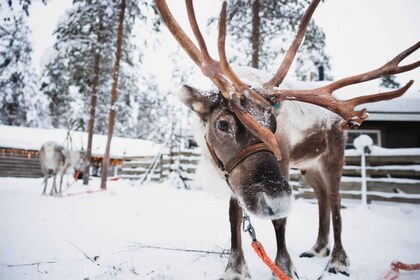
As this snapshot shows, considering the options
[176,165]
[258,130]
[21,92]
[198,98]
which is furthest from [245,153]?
[21,92]

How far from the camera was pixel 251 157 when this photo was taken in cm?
171

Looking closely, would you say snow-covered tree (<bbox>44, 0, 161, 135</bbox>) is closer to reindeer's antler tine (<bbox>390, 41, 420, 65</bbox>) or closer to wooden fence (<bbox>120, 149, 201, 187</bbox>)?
wooden fence (<bbox>120, 149, 201, 187</bbox>)

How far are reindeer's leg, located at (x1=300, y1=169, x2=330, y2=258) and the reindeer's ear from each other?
85.7 inches

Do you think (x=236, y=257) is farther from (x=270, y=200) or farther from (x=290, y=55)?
(x=290, y=55)

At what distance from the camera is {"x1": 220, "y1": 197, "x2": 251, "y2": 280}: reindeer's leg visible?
93.8 inches

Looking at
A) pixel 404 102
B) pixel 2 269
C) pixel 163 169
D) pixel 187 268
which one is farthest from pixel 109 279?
pixel 404 102

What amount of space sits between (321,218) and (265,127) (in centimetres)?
251

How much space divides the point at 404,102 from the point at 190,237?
33.1 feet

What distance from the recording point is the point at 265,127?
1.72 metres

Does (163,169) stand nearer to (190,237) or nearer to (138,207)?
(138,207)

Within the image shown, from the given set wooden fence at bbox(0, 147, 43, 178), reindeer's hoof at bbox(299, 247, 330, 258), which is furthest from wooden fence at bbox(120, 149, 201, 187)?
wooden fence at bbox(0, 147, 43, 178)

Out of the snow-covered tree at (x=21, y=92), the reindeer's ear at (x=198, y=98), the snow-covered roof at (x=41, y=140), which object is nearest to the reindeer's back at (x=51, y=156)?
the snow-covered roof at (x=41, y=140)

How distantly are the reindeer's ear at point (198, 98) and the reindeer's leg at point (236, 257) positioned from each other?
107 cm

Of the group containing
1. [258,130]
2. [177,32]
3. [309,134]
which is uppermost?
[177,32]
